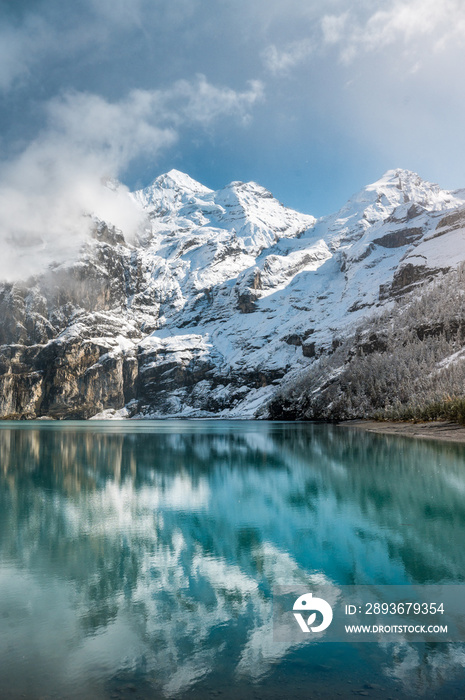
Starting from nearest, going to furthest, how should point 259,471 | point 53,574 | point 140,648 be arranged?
point 140,648 → point 53,574 → point 259,471

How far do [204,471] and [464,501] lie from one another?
23674 mm

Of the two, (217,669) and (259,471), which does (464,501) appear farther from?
(217,669)

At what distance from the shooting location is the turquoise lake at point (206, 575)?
30.5 ft

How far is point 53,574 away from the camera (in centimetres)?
1605

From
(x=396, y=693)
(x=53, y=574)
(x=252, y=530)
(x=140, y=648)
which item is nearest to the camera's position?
(x=396, y=693)

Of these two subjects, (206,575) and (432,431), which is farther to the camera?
(432,431)

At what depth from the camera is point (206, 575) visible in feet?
51.6

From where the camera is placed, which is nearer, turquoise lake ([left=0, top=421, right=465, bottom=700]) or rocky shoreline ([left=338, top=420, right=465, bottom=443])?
turquoise lake ([left=0, top=421, right=465, bottom=700])

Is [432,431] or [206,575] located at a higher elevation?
[206,575]

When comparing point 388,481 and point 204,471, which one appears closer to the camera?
point 388,481

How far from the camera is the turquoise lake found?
9.29m

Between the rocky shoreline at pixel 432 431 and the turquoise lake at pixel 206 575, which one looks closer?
the turquoise lake at pixel 206 575

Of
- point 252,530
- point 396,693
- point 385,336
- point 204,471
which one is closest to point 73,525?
point 252,530

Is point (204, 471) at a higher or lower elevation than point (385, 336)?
lower
